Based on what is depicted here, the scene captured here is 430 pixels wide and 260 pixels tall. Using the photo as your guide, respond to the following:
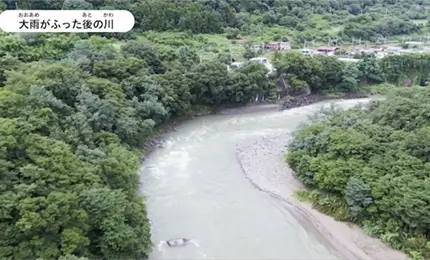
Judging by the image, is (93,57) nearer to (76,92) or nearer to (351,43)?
(76,92)

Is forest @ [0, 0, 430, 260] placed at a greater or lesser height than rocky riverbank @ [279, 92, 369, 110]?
greater

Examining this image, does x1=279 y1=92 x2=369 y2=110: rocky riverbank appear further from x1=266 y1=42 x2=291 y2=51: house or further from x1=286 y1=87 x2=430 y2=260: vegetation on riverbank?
x1=286 y1=87 x2=430 y2=260: vegetation on riverbank

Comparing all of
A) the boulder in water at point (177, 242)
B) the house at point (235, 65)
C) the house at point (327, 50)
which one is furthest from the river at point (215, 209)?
the house at point (327, 50)

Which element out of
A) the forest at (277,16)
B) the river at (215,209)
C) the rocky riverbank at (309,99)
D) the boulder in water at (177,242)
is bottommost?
the boulder in water at (177,242)

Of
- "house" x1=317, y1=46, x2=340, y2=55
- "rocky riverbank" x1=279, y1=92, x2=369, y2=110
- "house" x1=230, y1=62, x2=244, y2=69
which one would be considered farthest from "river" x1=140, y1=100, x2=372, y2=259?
"house" x1=317, y1=46, x2=340, y2=55

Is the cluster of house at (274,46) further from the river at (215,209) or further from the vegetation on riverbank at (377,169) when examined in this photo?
the vegetation on riverbank at (377,169)

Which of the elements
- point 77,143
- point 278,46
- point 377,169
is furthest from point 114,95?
point 278,46

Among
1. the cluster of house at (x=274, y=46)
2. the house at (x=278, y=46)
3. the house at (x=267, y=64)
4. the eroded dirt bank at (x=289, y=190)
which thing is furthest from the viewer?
the house at (x=278, y=46)
